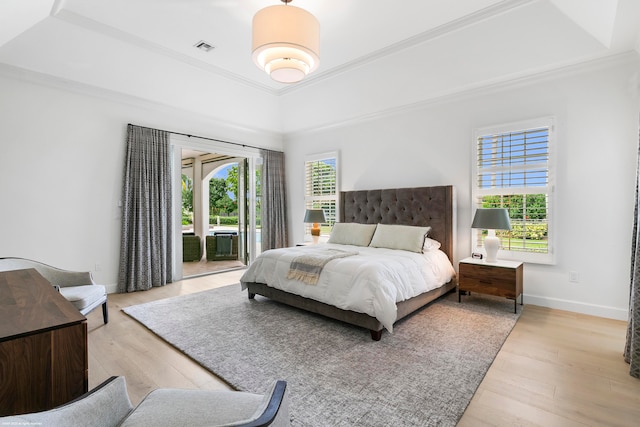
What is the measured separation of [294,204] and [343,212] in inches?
58.3

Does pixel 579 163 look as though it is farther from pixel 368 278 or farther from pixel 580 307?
pixel 368 278

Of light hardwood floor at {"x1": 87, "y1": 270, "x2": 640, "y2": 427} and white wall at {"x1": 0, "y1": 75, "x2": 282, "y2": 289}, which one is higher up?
white wall at {"x1": 0, "y1": 75, "x2": 282, "y2": 289}

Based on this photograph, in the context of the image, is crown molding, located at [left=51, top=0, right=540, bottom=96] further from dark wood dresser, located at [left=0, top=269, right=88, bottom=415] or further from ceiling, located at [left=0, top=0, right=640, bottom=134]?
dark wood dresser, located at [left=0, top=269, right=88, bottom=415]

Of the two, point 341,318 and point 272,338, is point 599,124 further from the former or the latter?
point 272,338

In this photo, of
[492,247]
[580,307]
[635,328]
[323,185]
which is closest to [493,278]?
[492,247]

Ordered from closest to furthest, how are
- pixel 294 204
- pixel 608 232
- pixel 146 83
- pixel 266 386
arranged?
pixel 266 386 < pixel 608 232 < pixel 146 83 < pixel 294 204

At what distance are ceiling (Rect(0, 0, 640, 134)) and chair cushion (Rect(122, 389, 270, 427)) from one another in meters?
3.13

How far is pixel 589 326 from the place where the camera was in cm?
303

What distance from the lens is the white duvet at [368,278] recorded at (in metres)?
2.72

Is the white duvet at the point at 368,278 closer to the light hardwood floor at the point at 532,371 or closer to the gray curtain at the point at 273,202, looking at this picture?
the light hardwood floor at the point at 532,371

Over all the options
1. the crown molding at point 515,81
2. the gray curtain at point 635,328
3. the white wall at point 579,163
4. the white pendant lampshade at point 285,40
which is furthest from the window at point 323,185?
the gray curtain at point 635,328

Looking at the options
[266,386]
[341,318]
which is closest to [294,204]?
[341,318]

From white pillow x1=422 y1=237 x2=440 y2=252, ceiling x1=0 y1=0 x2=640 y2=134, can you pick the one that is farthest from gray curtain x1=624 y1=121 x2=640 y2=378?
white pillow x1=422 y1=237 x2=440 y2=252

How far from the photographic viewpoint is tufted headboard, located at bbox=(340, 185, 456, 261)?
4180 millimetres
